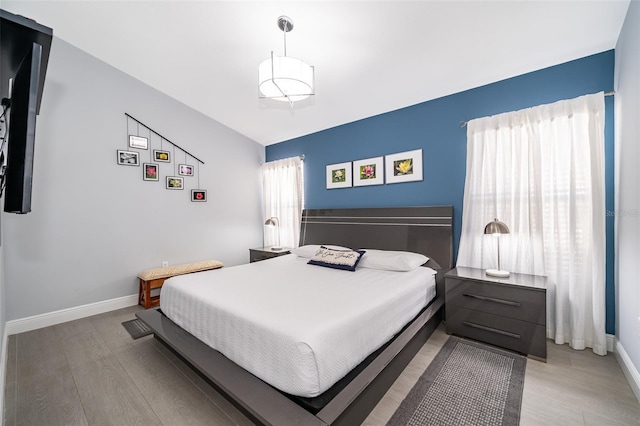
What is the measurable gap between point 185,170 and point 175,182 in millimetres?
237

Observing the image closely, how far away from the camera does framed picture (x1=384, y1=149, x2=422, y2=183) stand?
10.8 ft

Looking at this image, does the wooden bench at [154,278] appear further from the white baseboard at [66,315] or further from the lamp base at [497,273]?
the lamp base at [497,273]

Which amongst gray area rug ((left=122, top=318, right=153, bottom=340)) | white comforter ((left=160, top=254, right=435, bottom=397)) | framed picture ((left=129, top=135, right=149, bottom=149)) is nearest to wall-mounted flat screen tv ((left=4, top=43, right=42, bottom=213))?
white comforter ((left=160, top=254, right=435, bottom=397))

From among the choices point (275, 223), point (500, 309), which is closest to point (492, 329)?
point (500, 309)

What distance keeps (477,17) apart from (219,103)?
322 cm

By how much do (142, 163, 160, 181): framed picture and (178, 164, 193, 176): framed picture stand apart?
11.5 inches

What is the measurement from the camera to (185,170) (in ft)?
13.3

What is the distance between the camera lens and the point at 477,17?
2.08 m

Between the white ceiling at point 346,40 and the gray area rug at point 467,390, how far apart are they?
2.59 metres

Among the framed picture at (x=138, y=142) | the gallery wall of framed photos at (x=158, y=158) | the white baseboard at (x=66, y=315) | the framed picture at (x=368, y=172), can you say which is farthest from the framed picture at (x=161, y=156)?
the framed picture at (x=368, y=172)

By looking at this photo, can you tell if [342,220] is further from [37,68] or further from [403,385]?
[37,68]

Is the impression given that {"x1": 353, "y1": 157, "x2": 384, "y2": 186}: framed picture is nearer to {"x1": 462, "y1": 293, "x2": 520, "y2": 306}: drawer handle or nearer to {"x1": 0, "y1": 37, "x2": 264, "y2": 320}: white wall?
{"x1": 462, "y1": 293, "x2": 520, "y2": 306}: drawer handle

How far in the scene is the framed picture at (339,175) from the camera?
3.93 meters

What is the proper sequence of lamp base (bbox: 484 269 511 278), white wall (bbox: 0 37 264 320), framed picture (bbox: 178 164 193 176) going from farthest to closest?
framed picture (bbox: 178 164 193 176)
white wall (bbox: 0 37 264 320)
lamp base (bbox: 484 269 511 278)
